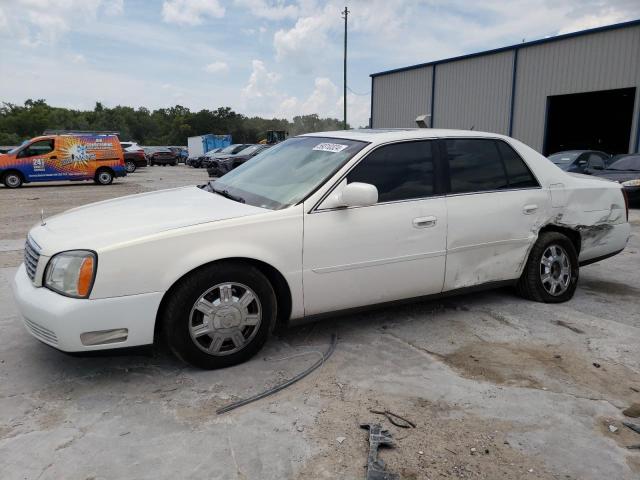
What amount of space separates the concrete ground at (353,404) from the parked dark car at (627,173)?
860 centimetres

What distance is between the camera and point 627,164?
1244 centimetres

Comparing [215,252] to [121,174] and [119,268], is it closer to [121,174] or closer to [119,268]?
[119,268]

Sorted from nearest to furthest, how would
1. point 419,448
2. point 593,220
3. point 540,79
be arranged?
1. point 419,448
2. point 593,220
3. point 540,79

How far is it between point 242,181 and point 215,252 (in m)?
1.15

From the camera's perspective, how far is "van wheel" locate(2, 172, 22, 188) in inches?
693

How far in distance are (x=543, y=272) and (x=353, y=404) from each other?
2.56 metres

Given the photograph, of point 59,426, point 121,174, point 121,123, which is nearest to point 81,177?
point 121,174

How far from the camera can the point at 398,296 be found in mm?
3930

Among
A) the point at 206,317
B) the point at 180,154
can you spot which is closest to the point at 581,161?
the point at 206,317

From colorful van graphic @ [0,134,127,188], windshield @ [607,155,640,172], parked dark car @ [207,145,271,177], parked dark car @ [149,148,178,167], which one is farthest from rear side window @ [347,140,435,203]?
parked dark car @ [149,148,178,167]

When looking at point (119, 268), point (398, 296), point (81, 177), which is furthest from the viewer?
point (81, 177)

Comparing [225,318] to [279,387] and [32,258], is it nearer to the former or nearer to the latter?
[279,387]

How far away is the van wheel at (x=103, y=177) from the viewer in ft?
62.7

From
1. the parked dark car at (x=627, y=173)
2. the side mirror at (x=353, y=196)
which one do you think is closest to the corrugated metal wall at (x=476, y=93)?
the parked dark car at (x=627, y=173)
